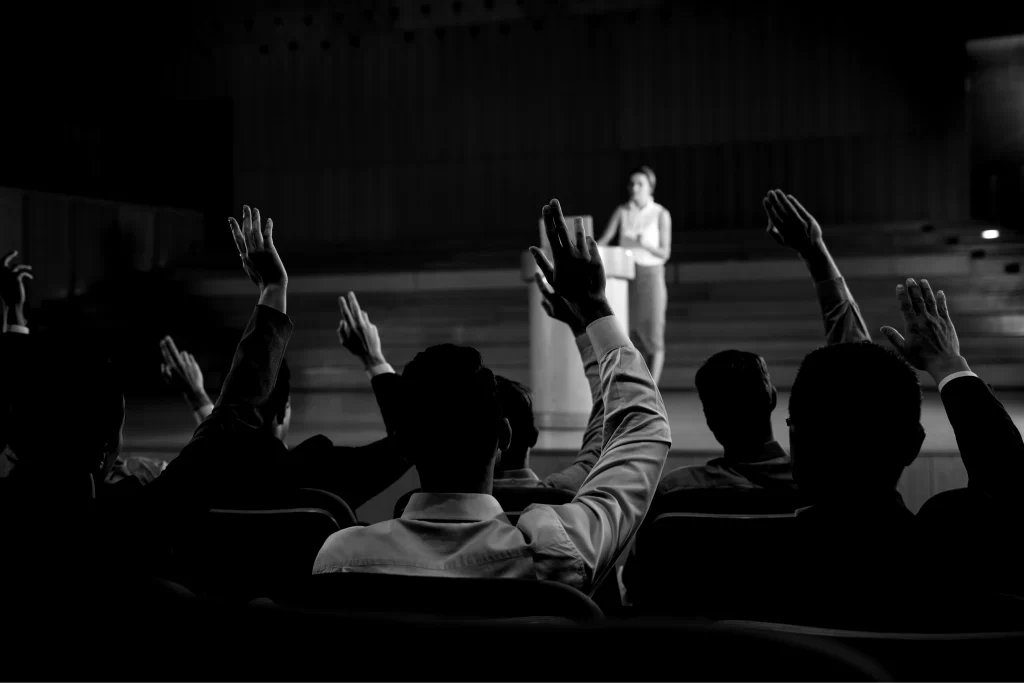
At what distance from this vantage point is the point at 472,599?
91 cm

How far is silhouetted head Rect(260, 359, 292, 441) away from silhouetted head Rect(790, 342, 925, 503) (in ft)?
4.54

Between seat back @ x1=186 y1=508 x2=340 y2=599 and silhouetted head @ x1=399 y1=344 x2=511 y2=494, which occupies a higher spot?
silhouetted head @ x1=399 y1=344 x2=511 y2=494

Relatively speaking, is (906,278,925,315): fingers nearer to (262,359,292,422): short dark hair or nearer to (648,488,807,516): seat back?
(648,488,807,516): seat back

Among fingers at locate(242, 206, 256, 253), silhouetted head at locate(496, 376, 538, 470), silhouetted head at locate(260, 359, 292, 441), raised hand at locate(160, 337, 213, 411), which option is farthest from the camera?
raised hand at locate(160, 337, 213, 411)

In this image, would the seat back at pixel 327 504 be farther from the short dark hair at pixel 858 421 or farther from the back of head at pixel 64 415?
the short dark hair at pixel 858 421

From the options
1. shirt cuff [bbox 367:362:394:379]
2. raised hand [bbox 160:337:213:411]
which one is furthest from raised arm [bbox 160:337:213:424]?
shirt cuff [bbox 367:362:394:379]

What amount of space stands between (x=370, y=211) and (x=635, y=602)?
10173 millimetres

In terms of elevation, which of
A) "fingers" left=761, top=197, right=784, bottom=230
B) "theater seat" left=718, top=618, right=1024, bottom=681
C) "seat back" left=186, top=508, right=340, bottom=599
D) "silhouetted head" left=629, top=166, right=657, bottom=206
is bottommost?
"seat back" left=186, top=508, right=340, bottom=599

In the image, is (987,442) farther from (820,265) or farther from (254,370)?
(254,370)

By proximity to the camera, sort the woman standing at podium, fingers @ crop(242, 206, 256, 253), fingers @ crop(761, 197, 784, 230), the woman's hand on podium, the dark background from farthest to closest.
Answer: the dark background → the woman standing at podium → fingers @ crop(761, 197, 784, 230) → fingers @ crop(242, 206, 256, 253) → the woman's hand on podium

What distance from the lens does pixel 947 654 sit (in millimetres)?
745

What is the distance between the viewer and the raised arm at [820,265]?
6.36ft

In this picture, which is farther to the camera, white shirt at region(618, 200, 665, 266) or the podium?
white shirt at region(618, 200, 665, 266)

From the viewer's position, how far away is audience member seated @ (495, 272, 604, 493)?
177cm
